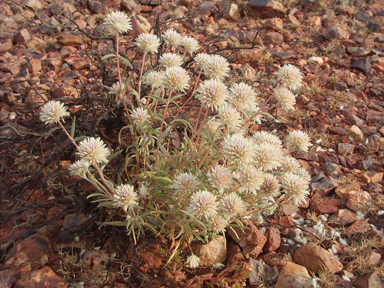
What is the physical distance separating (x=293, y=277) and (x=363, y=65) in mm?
4131

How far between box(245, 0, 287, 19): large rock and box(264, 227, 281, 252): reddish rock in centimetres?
526

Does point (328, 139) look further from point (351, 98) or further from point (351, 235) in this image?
point (351, 235)

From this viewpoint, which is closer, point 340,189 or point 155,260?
point 155,260

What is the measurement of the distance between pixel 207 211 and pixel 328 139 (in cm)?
278

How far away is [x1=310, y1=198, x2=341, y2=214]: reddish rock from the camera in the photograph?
10.2 feet

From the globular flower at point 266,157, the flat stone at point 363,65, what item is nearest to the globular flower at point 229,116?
the globular flower at point 266,157

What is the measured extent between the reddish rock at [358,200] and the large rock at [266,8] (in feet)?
15.4

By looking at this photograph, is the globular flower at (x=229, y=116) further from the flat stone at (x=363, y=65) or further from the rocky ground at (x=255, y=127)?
the flat stone at (x=363, y=65)

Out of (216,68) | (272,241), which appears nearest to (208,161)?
(216,68)

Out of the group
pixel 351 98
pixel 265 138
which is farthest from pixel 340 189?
pixel 351 98

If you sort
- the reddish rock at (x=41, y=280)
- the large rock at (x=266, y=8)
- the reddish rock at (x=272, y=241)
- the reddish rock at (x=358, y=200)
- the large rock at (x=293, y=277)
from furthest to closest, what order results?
the large rock at (x=266, y=8), the reddish rock at (x=358, y=200), the reddish rock at (x=272, y=241), the large rock at (x=293, y=277), the reddish rock at (x=41, y=280)

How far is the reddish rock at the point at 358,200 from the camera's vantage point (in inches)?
120

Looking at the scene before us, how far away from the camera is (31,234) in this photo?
2.69 metres

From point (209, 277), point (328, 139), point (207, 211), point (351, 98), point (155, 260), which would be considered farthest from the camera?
point (351, 98)
